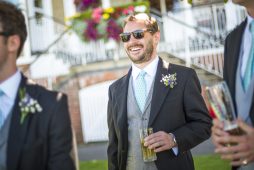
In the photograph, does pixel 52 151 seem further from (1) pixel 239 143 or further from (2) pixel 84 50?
(2) pixel 84 50

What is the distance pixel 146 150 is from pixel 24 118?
1.19m

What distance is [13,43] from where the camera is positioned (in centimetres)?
265

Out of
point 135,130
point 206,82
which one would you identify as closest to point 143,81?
point 135,130

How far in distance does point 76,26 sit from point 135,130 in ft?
35.9

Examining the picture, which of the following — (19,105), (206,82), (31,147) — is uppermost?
(19,105)

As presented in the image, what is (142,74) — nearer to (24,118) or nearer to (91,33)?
(24,118)

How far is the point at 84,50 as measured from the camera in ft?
47.9

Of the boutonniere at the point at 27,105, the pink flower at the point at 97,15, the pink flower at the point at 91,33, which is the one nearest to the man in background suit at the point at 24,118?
the boutonniere at the point at 27,105

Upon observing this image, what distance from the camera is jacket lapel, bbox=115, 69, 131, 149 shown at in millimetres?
3713

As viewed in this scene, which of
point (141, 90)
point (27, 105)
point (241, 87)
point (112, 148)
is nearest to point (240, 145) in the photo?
point (241, 87)

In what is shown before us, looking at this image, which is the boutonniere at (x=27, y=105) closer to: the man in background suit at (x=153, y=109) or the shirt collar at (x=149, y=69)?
the man in background suit at (x=153, y=109)

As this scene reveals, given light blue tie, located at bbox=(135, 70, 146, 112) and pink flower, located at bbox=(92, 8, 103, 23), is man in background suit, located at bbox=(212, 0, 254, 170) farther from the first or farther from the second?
pink flower, located at bbox=(92, 8, 103, 23)

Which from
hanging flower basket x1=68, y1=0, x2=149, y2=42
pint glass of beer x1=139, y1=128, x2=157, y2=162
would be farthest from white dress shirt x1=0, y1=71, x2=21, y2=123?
hanging flower basket x1=68, y1=0, x2=149, y2=42

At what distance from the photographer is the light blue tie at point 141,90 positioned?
3.77m
